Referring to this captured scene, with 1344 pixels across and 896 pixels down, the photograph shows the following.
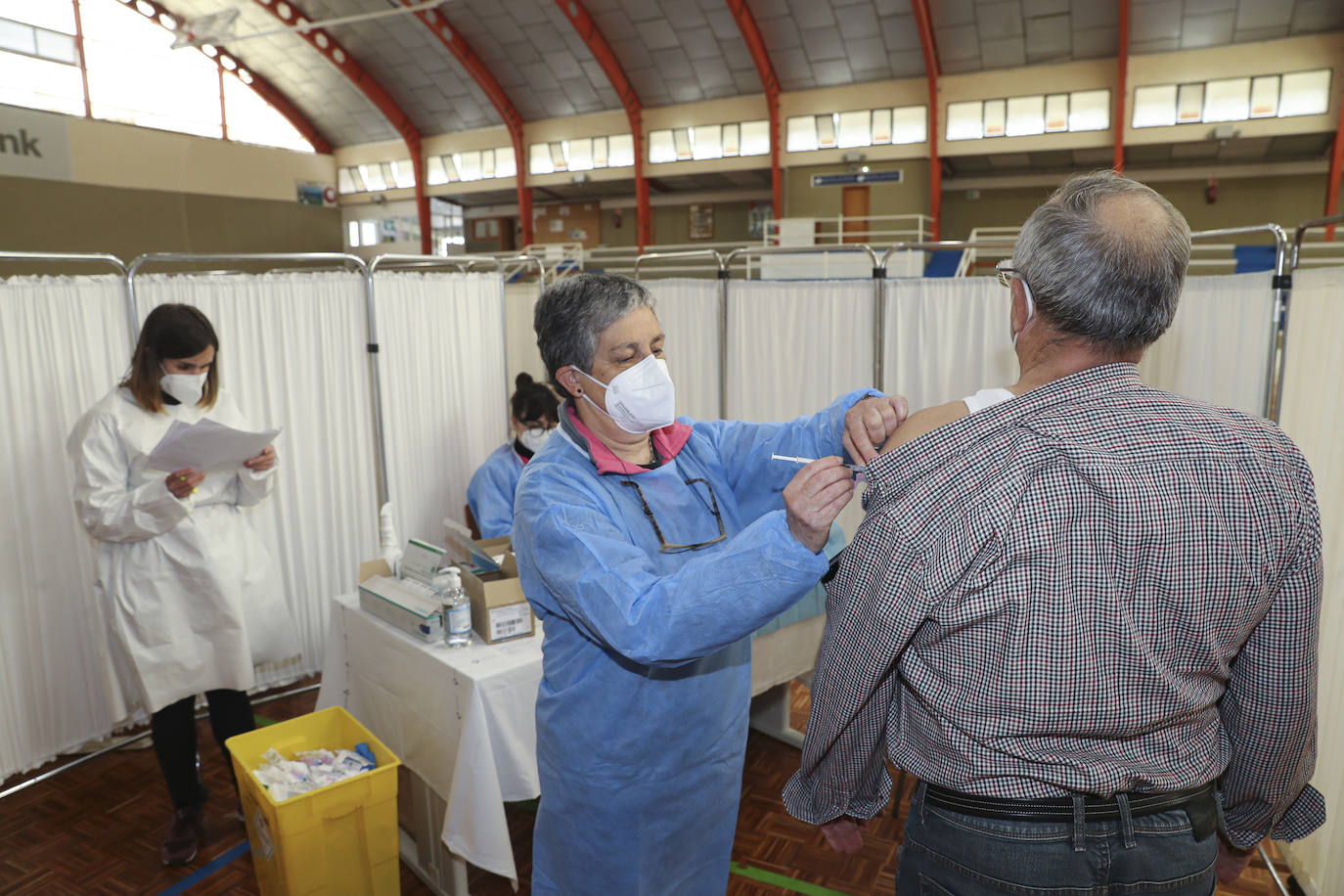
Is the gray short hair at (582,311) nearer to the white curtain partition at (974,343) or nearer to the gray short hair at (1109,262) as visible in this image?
the gray short hair at (1109,262)

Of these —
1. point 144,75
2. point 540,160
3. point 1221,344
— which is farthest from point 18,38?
point 1221,344

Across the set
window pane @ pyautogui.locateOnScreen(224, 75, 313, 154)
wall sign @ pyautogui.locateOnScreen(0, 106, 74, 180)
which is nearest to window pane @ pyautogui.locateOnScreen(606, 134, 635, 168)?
window pane @ pyautogui.locateOnScreen(224, 75, 313, 154)

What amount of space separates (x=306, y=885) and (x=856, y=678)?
1846 mm

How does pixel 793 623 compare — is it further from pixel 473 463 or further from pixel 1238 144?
pixel 1238 144

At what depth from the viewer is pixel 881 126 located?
13859 mm

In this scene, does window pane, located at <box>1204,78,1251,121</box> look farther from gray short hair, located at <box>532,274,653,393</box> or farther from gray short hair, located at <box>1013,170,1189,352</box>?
gray short hair, located at <box>1013,170,1189,352</box>

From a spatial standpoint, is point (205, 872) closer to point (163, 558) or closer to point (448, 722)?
point (163, 558)

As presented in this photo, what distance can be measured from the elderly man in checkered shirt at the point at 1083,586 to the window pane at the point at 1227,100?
13.7 m

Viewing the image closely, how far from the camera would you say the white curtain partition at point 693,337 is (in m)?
4.86

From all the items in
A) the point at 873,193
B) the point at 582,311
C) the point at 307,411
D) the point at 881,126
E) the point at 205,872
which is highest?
the point at 881,126

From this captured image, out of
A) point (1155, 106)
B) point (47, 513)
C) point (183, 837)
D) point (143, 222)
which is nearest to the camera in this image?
point (183, 837)

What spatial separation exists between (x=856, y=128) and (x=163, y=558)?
13619 millimetres

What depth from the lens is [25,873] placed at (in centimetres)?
273

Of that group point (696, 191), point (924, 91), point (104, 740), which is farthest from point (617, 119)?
point (104, 740)
